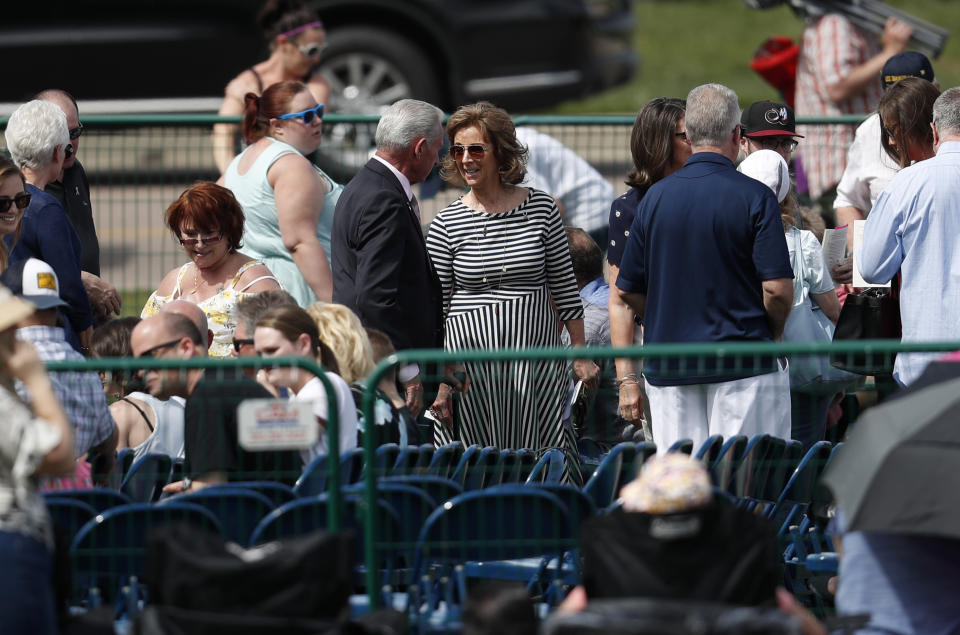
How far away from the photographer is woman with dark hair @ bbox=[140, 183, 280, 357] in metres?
6.55

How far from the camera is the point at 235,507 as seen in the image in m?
4.76

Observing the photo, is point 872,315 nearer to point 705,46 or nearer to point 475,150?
point 475,150

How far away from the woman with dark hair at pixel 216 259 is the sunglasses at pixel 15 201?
2.69 ft

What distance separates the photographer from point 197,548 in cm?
411

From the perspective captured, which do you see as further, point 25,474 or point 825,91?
point 825,91

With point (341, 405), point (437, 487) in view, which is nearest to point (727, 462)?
point (437, 487)

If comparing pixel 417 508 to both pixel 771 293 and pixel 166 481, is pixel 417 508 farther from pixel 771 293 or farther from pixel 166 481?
pixel 771 293

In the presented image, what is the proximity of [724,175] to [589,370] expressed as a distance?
3.13 feet

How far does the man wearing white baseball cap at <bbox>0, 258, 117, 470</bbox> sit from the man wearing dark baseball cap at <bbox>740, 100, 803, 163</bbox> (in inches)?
117

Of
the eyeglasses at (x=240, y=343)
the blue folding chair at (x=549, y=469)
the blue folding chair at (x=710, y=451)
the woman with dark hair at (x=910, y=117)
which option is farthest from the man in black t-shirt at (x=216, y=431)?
the woman with dark hair at (x=910, y=117)

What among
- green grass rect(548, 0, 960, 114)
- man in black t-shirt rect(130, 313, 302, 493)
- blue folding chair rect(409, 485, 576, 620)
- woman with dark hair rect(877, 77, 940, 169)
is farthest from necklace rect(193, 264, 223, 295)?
green grass rect(548, 0, 960, 114)

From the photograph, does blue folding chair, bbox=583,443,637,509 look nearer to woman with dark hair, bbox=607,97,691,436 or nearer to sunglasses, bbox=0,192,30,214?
woman with dark hair, bbox=607,97,691,436

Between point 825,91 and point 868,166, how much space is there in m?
2.13

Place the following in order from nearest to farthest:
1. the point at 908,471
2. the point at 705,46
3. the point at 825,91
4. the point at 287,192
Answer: the point at 908,471
the point at 287,192
the point at 825,91
the point at 705,46
